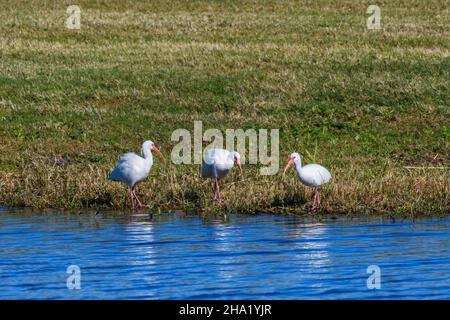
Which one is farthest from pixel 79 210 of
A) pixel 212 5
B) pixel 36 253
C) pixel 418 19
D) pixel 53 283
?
pixel 212 5

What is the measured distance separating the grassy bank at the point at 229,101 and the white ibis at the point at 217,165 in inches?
11.3

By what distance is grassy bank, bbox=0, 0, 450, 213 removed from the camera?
68.3 ft

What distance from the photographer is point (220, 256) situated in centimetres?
1675

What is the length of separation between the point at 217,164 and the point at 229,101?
949 centimetres

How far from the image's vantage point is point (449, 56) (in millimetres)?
34281

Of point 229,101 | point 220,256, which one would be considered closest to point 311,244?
point 220,256

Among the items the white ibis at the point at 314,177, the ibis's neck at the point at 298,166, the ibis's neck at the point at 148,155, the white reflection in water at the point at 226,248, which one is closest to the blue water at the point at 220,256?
the white reflection in water at the point at 226,248

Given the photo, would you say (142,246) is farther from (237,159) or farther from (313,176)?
(237,159)

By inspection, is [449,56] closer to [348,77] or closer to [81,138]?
[348,77]

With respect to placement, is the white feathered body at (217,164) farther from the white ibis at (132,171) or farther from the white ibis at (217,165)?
the white ibis at (132,171)

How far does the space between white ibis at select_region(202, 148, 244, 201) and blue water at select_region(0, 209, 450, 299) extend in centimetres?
94

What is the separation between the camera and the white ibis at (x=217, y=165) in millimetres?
20328

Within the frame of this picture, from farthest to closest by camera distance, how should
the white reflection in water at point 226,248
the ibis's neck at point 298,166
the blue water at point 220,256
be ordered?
the ibis's neck at point 298,166, the white reflection in water at point 226,248, the blue water at point 220,256

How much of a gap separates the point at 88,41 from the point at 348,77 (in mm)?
10694
